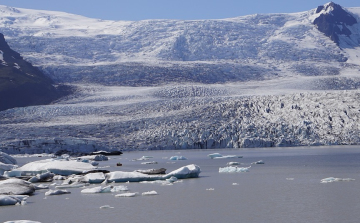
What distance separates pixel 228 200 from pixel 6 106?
55126 mm

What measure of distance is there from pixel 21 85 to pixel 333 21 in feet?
197

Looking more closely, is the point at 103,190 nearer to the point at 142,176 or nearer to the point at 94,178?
the point at 94,178

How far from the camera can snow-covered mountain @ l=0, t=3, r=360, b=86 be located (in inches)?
2849

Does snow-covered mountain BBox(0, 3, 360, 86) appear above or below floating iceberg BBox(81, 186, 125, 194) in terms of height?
above

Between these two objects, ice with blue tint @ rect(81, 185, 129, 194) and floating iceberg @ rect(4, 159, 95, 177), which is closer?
ice with blue tint @ rect(81, 185, 129, 194)

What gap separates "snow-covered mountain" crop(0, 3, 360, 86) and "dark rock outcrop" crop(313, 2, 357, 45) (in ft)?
0.63

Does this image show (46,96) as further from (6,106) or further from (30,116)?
(30,116)

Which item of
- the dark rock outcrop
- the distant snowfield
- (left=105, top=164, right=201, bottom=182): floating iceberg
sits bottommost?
(left=105, top=164, right=201, bottom=182): floating iceberg

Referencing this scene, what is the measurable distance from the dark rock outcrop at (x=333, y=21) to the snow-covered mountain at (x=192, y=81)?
271 mm

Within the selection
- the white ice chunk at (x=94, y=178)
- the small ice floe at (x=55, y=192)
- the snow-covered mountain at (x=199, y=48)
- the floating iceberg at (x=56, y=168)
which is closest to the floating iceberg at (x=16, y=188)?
the small ice floe at (x=55, y=192)

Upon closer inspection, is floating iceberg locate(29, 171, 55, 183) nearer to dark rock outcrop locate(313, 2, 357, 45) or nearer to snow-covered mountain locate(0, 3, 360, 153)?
snow-covered mountain locate(0, 3, 360, 153)

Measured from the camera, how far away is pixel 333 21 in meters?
Answer: 96.9

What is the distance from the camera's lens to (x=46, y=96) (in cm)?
6581

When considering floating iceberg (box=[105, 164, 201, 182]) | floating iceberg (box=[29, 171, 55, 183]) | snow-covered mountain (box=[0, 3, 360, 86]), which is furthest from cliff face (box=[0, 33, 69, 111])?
floating iceberg (box=[105, 164, 201, 182])
